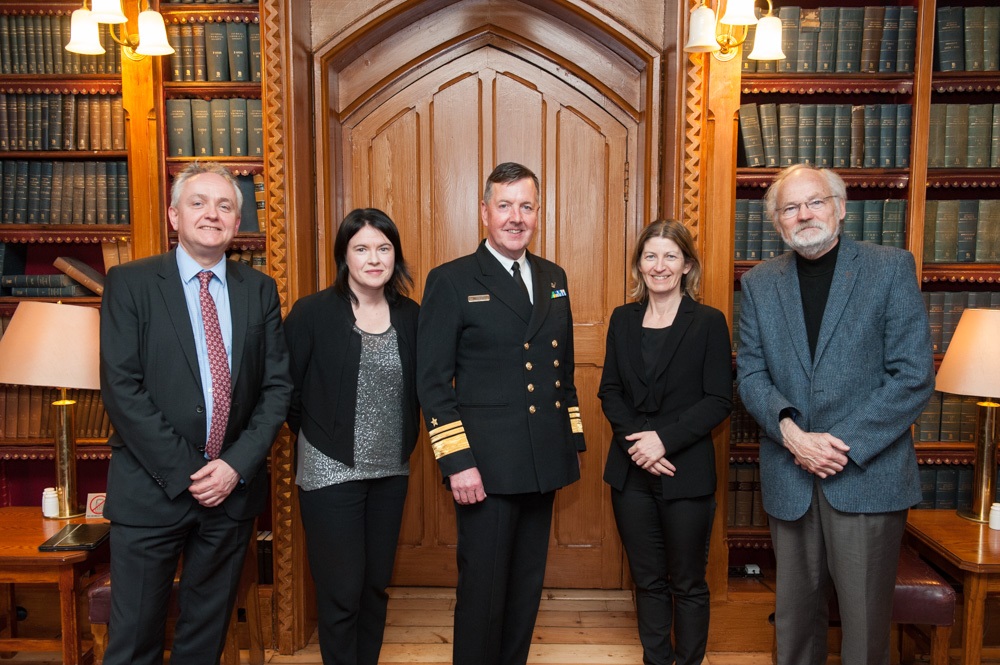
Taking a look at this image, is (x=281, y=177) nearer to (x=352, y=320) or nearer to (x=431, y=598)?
(x=352, y=320)

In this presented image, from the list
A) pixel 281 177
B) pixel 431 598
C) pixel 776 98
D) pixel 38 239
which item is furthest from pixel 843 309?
pixel 38 239

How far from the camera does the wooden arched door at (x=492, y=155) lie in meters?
3.38

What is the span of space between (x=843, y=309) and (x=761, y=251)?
921mm

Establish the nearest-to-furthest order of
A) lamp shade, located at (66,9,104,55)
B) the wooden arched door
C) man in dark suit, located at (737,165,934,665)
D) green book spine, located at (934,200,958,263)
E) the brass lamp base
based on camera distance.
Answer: man in dark suit, located at (737,165,934,665) → lamp shade, located at (66,9,104,55) → the brass lamp base → green book spine, located at (934,200,958,263) → the wooden arched door

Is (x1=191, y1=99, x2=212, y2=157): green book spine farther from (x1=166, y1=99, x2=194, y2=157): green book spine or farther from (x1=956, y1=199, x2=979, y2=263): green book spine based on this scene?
(x1=956, y1=199, x2=979, y2=263): green book spine

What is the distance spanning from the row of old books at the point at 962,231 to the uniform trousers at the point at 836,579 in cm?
138

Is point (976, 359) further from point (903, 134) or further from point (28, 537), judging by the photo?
point (28, 537)

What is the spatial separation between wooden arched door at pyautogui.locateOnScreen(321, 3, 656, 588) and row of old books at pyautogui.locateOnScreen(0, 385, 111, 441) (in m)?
1.33

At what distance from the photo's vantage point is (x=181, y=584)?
2.23 m

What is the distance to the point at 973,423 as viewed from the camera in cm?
312

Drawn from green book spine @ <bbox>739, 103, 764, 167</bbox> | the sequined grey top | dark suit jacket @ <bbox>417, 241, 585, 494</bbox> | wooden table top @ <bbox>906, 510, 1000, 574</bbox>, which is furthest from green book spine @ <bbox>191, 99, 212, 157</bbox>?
wooden table top @ <bbox>906, 510, 1000, 574</bbox>

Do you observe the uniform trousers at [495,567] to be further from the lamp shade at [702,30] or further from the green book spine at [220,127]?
the green book spine at [220,127]

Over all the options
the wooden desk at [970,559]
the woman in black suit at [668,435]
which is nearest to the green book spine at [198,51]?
the woman in black suit at [668,435]

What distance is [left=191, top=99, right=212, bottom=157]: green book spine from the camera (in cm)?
299
